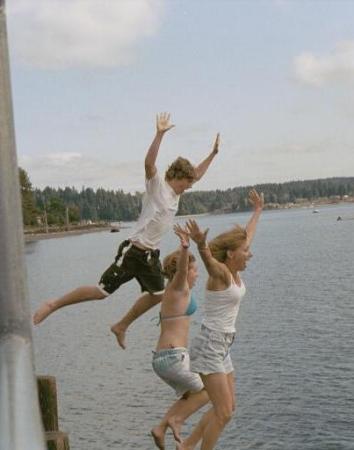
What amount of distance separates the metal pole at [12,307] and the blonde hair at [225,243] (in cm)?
328

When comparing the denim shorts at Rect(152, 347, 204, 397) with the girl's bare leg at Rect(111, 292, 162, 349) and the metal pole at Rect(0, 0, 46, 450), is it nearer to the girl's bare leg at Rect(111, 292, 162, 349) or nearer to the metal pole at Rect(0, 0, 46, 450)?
the girl's bare leg at Rect(111, 292, 162, 349)

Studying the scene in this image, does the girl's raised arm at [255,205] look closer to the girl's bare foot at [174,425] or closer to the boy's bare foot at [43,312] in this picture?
the girl's bare foot at [174,425]

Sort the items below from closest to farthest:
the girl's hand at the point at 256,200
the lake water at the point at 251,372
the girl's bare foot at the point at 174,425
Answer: the girl's bare foot at the point at 174,425 → the girl's hand at the point at 256,200 → the lake water at the point at 251,372

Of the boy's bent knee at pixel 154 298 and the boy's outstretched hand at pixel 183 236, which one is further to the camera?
the boy's bent knee at pixel 154 298

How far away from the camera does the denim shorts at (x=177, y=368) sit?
5293 mm

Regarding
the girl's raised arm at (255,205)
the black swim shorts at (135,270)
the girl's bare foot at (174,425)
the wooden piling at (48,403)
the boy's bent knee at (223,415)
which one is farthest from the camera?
the girl's raised arm at (255,205)

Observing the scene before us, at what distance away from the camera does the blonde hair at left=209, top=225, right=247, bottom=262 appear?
5.06 metres

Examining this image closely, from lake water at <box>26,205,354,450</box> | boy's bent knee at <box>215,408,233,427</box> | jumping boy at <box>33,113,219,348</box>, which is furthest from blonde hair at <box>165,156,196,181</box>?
lake water at <box>26,205,354,450</box>

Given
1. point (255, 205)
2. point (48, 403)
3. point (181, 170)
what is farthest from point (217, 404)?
point (48, 403)

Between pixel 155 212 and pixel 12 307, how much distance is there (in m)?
3.72

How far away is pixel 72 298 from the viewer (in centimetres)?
588

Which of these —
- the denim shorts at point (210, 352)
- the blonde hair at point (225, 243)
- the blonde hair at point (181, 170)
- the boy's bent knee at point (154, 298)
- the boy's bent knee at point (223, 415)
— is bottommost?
the boy's bent knee at point (223, 415)

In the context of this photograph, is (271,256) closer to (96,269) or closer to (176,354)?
(96,269)

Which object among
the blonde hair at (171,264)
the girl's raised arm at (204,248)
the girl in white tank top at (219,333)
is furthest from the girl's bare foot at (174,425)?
the girl's raised arm at (204,248)
